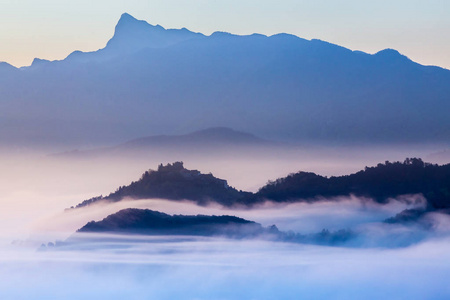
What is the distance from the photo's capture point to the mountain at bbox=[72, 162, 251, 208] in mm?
34219

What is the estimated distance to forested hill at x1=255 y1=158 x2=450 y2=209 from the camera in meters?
33.6

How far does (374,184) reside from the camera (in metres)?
34.6

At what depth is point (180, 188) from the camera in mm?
34594

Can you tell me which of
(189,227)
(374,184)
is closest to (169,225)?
(189,227)

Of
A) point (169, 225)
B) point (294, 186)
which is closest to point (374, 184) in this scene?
point (294, 186)

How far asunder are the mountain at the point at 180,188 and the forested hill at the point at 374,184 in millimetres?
1269

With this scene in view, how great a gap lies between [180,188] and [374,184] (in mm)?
6914

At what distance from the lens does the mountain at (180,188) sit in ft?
112

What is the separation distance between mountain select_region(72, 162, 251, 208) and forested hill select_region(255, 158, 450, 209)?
4.16ft

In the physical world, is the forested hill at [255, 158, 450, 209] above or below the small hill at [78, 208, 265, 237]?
above

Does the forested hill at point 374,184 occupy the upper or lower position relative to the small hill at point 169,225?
upper

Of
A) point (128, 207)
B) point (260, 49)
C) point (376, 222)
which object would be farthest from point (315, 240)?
point (260, 49)

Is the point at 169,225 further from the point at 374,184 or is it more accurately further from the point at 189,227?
the point at 374,184

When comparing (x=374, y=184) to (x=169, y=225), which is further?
(x=374, y=184)
